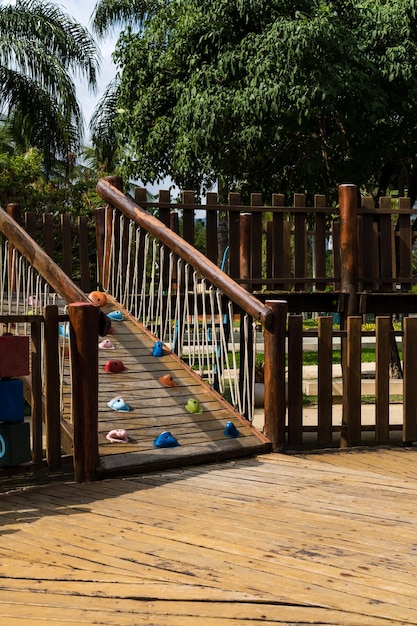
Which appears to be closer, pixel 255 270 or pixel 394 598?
pixel 394 598

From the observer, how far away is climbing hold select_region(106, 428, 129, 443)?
227 inches

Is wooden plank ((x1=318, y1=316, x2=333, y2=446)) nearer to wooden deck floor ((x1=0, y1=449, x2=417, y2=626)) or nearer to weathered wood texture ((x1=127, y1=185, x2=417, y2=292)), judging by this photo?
wooden deck floor ((x1=0, y1=449, x2=417, y2=626))

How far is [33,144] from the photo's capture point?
25797 millimetres

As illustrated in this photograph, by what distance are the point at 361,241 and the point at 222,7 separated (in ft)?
24.6

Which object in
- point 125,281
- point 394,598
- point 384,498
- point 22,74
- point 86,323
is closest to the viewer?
point 394,598

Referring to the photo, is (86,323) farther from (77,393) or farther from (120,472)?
(120,472)

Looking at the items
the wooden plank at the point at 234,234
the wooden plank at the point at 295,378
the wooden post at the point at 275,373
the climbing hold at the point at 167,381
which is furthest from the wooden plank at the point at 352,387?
the wooden plank at the point at 234,234

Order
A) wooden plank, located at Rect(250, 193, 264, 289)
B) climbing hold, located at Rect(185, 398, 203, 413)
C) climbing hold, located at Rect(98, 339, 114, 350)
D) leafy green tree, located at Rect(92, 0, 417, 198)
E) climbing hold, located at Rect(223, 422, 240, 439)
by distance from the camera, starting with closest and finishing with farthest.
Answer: climbing hold, located at Rect(223, 422, 240, 439) < climbing hold, located at Rect(185, 398, 203, 413) < climbing hold, located at Rect(98, 339, 114, 350) < wooden plank, located at Rect(250, 193, 264, 289) < leafy green tree, located at Rect(92, 0, 417, 198)

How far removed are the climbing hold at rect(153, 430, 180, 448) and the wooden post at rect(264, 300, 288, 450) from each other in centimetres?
81

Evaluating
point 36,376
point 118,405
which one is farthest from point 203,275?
point 36,376

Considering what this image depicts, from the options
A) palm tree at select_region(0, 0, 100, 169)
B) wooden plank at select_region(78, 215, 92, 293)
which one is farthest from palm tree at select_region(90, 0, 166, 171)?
wooden plank at select_region(78, 215, 92, 293)

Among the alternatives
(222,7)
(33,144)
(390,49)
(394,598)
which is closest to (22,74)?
(33,144)

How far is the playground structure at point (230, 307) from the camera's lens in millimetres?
5250

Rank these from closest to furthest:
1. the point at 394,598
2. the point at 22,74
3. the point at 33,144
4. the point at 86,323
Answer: the point at 394,598 → the point at 86,323 → the point at 22,74 → the point at 33,144
